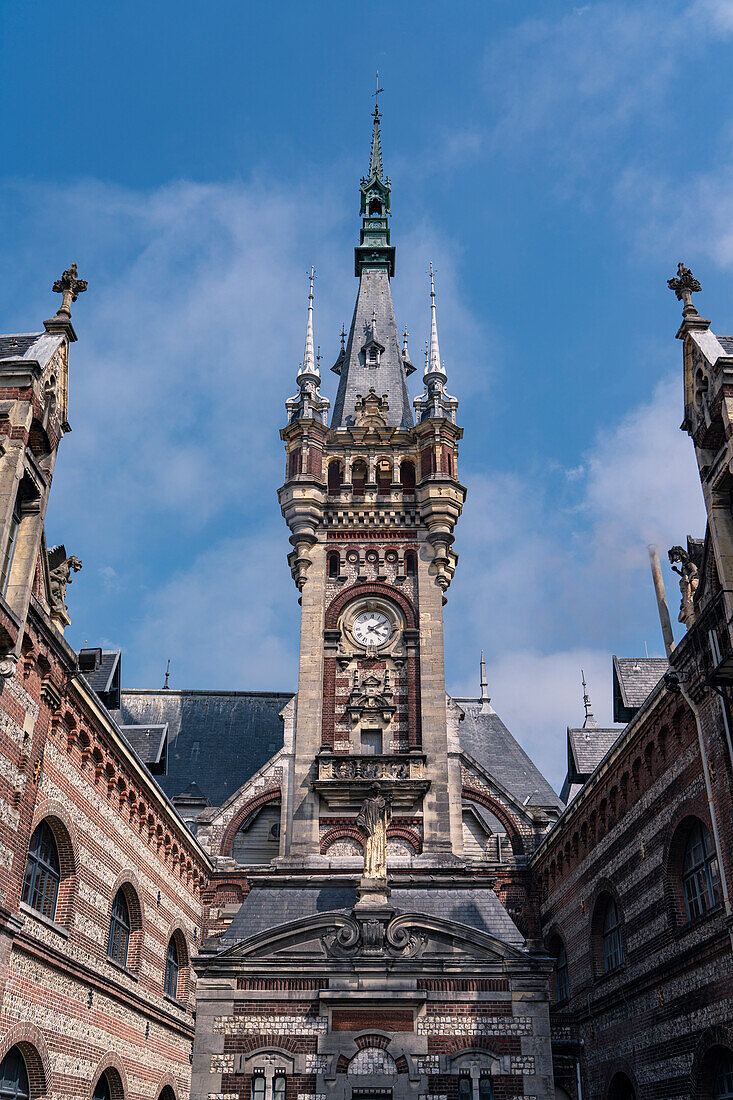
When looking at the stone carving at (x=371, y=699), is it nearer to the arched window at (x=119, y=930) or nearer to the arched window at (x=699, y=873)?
the arched window at (x=119, y=930)

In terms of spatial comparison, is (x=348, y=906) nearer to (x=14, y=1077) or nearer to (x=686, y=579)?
(x=14, y=1077)

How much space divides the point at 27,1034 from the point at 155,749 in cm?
1559

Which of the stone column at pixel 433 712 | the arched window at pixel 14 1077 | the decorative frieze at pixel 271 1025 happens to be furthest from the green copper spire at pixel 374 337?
the arched window at pixel 14 1077

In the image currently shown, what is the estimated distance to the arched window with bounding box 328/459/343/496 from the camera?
37.0m

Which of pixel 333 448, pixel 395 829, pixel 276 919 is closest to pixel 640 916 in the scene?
pixel 276 919

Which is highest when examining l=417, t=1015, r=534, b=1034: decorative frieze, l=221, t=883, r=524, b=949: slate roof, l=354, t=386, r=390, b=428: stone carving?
l=354, t=386, r=390, b=428: stone carving

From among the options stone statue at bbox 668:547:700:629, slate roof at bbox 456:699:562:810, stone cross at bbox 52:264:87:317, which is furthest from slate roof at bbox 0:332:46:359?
slate roof at bbox 456:699:562:810

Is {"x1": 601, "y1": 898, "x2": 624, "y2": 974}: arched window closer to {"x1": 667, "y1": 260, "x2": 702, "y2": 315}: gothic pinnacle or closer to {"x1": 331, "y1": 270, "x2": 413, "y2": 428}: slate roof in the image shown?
{"x1": 667, "y1": 260, "x2": 702, "y2": 315}: gothic pinnacle

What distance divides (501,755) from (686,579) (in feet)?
64.1

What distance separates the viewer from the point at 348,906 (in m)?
25.4

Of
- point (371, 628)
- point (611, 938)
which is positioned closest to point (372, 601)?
point (371, 628)

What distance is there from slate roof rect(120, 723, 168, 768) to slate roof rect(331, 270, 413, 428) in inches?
548

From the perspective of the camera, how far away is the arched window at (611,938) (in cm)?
2311

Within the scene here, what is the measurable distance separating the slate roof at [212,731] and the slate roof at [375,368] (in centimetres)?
1221
